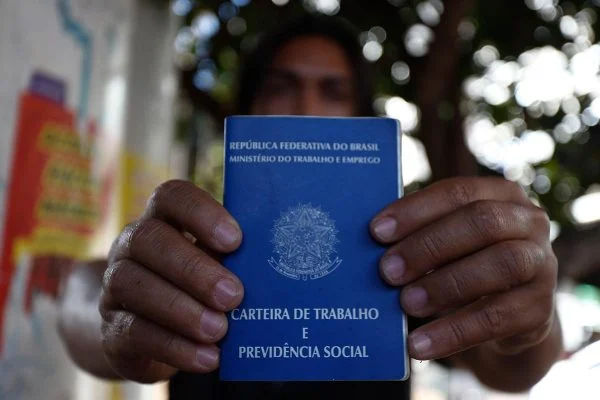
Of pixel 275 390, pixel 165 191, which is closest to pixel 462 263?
pixel 165 191

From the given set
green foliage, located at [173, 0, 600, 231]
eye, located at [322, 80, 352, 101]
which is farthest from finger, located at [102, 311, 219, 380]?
green foliage, located at [173, 0, 600, 231]

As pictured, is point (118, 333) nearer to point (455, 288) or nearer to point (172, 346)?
point (172, 346)

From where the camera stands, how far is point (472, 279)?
31.0 inches

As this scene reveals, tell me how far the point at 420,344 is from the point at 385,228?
166 millimetres

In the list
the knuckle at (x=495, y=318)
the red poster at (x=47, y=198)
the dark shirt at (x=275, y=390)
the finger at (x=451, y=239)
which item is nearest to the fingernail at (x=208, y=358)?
the finger at (x=451, y=239)

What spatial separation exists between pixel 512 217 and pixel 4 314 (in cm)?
114

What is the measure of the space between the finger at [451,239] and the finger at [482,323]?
0.08 m

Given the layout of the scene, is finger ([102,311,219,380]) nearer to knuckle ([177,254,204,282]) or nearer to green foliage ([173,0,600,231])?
knuckle ([177,254,204,282])

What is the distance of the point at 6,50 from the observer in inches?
51.4

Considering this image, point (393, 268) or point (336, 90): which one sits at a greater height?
point (336, 90)

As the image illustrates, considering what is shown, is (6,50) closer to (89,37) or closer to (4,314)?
(89,37)

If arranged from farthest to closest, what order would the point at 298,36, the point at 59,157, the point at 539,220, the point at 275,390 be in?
the point at 298,36
the point at 59,157
the point at 275,390
the point at 539,220

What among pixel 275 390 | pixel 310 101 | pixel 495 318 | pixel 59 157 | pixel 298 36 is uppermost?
pixel 298 36

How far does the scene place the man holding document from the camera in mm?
767
